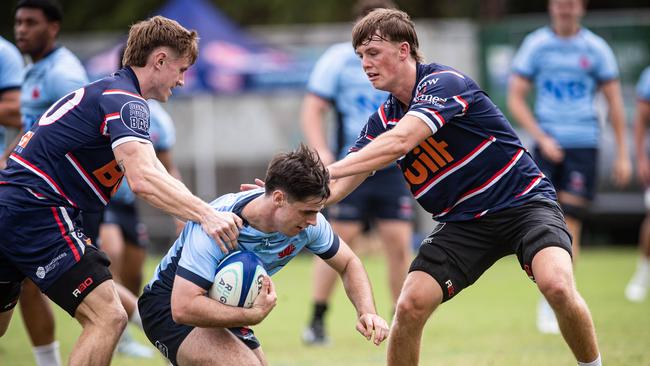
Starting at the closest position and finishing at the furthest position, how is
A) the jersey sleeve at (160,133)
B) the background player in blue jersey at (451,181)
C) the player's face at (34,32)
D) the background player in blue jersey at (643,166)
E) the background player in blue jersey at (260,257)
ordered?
the background player in blue jersey at (260,257), the background player in blue jersey at (451,181), the player's face at (34,32), the jersey sleeve at (160,133), the background player in blue jersey at (643,166)

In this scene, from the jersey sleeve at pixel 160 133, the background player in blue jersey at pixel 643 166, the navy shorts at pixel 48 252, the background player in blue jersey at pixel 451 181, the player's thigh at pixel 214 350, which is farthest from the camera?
the background player in blue jersey at pixel 643 166

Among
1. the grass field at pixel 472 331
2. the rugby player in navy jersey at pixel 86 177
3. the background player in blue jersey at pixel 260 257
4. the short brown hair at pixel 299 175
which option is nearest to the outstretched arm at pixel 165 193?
the rugby player in navy jersey at pixel 86 177

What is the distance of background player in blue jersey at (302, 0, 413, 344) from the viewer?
8.59m

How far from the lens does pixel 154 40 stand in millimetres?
5277

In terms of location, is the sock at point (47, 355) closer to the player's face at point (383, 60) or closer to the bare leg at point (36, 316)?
the bare leg at point (36, 316)

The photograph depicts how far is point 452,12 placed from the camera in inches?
908

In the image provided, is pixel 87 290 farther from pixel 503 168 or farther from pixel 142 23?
pixel 503 168

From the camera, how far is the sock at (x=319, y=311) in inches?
330

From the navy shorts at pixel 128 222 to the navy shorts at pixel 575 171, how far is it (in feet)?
11.6

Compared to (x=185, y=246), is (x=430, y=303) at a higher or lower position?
lower

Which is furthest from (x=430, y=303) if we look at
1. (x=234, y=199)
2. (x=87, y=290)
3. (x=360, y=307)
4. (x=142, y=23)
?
(x=142, y=23)

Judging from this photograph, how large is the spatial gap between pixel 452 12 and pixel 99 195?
729 inches

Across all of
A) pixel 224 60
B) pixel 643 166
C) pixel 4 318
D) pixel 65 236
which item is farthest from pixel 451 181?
pixel 224 60

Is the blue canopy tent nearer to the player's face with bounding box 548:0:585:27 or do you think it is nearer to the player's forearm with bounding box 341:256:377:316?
the player's face with bounding box 548:0:585:27
